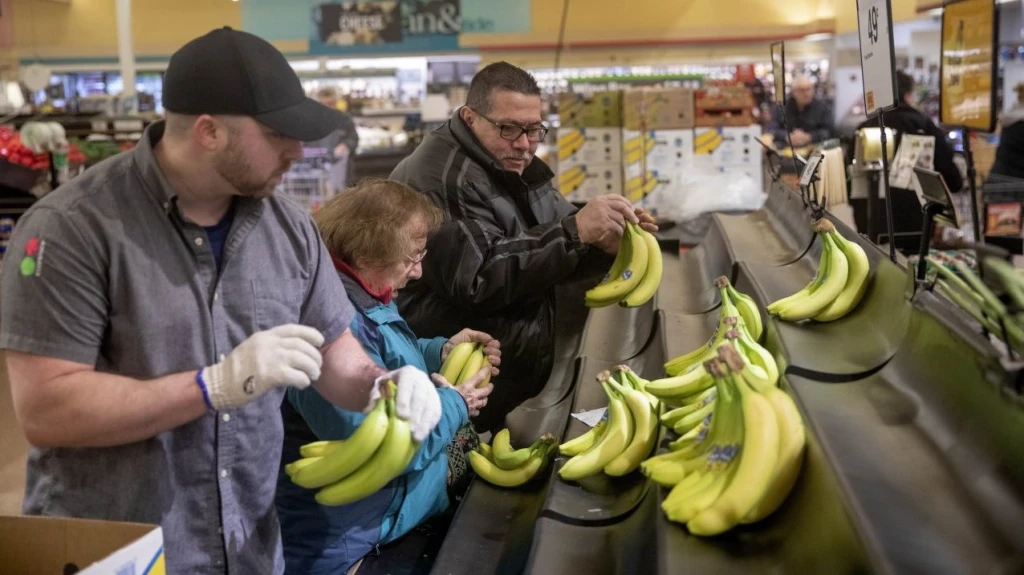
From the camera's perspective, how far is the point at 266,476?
2.17 meters

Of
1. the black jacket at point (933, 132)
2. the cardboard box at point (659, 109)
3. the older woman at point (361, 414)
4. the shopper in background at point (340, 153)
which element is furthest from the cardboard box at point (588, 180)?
the older woman at point (361, 414)

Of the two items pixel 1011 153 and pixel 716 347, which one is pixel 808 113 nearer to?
pixel 1011 153

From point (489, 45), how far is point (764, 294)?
40.7ft

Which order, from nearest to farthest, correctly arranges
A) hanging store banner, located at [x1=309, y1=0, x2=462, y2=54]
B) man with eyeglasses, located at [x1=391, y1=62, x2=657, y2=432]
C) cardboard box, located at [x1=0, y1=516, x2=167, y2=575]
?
cardboard box, located at [x1=0, y1=516, x2=167, y2=575]
man with eyeglasses, located at [x1=391, y1=62, x2=657, y2=432]
hanging store banner, located at [x1=309, y1=0, x2=462, y2=54]

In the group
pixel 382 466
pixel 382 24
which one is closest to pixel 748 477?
pixel 382 466

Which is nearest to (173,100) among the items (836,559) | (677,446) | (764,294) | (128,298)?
(128,298)

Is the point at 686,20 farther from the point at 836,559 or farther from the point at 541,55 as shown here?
the point at 836,559

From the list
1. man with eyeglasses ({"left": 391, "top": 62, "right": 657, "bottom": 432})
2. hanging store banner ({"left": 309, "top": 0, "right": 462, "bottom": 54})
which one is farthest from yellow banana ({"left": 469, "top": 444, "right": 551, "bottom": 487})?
hanging store banner ({"left": 309, "top": 0, "right": 462, "bottom": 54})

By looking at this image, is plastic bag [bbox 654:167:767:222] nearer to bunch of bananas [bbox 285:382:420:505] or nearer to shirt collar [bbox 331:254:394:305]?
shirt collar [bbox 331:254:394:305]

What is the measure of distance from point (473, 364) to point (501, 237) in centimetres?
60

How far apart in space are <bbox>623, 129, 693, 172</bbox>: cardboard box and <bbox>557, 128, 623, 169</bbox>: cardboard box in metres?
0.26

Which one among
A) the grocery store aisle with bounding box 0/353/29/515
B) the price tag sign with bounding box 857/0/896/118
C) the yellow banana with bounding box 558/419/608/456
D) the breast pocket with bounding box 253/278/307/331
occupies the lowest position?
the grocery store aisle with bounding box 0/353/29/515

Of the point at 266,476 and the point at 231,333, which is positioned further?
the point at 266,476

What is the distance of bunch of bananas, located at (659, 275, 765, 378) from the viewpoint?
93.4 inches
